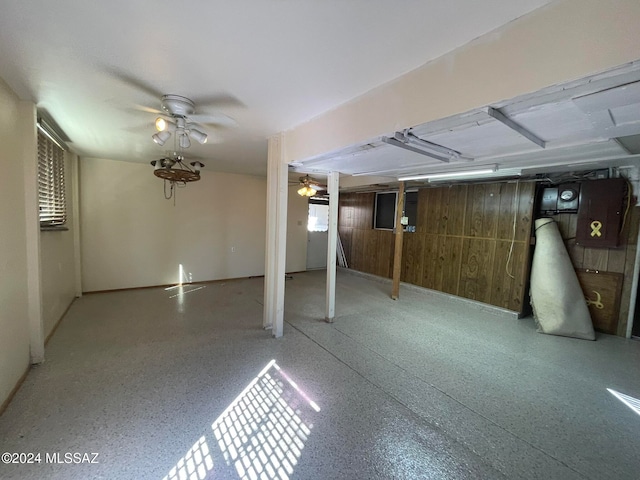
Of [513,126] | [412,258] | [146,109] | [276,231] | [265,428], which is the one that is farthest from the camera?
[412,258]

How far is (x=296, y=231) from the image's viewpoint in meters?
7.07

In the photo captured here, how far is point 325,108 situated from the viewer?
2305 millimetres

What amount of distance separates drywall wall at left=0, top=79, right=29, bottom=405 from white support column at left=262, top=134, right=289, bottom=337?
7.06ft

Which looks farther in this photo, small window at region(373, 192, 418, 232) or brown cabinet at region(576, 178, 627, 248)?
small window at region(373, 192, 418, 232)

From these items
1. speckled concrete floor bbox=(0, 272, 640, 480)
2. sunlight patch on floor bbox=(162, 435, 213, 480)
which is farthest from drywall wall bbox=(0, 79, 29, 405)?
sunlight patch on floor bbox=(162, 435, 213, 480)

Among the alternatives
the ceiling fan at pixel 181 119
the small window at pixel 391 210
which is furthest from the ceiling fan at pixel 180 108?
the small window at pixel 391 210

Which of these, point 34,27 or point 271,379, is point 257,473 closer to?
point 271,379

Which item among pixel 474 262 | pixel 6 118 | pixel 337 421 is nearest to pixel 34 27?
pixel 6 118

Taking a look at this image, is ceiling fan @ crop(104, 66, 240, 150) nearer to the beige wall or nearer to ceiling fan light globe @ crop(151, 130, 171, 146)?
ceiling fan light globe @ crop(151, 130, 171, 146)

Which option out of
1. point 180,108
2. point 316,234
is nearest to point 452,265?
point 316,234

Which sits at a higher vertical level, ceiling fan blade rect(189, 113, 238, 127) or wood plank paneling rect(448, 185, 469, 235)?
ceiling fan blade rect(189, 113, 238, 127)

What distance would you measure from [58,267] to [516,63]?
5083 millimetres

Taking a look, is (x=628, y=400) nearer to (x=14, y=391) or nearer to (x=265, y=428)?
(x=265, y=428)

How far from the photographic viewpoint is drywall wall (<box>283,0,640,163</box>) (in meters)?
0.96
